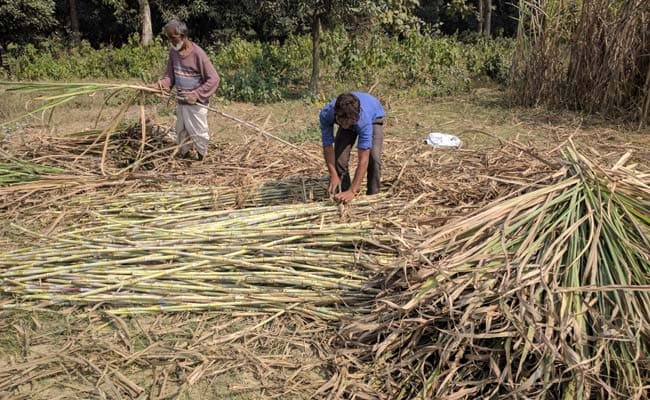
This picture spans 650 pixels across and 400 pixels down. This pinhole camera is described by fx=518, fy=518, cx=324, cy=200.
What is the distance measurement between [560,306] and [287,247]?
1.40 metres

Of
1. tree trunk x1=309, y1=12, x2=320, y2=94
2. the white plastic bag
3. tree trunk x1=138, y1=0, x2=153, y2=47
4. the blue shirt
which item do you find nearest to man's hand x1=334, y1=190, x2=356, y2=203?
the blue shirt

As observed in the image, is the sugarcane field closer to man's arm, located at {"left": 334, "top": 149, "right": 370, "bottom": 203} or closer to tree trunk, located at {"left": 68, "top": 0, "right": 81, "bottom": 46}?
man's arm, located at {"left": 334, "top": 149, "right": 370, "bottom": 203}

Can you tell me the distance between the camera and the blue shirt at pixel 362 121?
129 inches

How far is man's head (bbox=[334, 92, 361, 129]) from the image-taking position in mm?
3053

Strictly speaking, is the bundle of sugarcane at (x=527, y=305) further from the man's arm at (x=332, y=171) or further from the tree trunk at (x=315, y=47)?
the tree trunk at (x=315, y=47)

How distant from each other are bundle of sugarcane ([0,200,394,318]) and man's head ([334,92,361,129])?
1.86ft

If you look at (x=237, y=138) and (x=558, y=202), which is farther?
(x=237, y=138)

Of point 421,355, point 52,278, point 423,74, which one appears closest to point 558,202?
point 421,355

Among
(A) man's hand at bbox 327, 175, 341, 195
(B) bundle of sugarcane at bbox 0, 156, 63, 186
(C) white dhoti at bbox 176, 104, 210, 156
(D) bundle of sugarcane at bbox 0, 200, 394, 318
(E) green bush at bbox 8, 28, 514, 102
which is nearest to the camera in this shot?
(D) bundle of sugarcane at bbox 0, 200, 394, 318

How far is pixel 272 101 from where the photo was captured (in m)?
8.61

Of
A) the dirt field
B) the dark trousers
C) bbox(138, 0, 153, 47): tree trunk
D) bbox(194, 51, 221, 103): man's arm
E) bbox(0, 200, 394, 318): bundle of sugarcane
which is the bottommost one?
the dirt field

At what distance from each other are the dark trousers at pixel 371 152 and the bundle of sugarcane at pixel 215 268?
60 centimetres

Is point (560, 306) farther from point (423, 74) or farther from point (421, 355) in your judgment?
point (423, 74)

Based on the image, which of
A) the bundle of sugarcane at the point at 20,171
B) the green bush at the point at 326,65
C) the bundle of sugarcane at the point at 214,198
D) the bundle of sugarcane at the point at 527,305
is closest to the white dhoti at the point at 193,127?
the bundle of sugarcane at the point at 214,198
